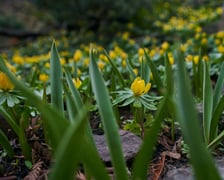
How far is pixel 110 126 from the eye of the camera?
1.00 meters

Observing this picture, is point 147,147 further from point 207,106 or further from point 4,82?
point 4,82

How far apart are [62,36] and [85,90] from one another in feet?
17.5

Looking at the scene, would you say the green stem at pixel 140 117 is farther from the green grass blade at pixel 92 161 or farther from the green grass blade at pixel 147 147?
the green grass blade at pixel 92 161

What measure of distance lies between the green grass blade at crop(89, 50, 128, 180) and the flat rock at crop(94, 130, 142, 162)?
0.31 meters

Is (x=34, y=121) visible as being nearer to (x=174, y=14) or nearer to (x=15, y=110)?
(x=15, y=110)

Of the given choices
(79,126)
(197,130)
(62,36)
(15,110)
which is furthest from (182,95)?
(62,36)

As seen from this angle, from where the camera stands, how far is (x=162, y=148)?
144 cm

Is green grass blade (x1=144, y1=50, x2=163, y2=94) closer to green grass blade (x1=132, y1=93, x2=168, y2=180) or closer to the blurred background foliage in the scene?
green grass blade (x1=132, y1=93, x2=168, y2=180)

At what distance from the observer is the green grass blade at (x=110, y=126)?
3.17 ft

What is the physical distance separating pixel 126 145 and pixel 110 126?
15.8 inches

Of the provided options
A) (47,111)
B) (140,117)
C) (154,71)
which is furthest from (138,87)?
(47,111)

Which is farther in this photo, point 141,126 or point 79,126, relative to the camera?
point 141,126

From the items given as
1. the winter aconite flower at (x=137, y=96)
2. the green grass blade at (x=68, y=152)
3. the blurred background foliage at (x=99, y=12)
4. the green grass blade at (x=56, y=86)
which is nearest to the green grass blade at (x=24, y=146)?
the green grass blade at (x=56, y=86)

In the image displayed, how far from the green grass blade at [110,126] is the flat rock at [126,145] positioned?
0.31 m
